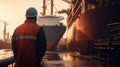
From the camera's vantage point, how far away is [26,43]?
5.74 metres

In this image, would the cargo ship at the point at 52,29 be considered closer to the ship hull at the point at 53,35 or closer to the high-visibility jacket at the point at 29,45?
the ship hull at the point at 53,35

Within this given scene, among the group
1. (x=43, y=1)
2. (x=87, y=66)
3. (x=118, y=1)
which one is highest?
(x=43, y=1)

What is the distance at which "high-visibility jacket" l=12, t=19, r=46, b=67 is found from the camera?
567cm

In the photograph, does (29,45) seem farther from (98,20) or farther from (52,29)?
(52,29)

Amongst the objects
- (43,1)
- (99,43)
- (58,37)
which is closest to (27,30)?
(99,43)

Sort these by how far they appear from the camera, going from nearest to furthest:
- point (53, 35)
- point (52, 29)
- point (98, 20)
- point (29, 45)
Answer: point (29, 45) < point (98, 20) < point (53, 35) < point (52, 29)

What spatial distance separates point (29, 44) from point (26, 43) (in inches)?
2.4

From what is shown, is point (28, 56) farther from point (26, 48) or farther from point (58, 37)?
point (58, 37)

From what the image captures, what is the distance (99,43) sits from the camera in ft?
76.6

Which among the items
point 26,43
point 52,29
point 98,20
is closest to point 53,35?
point 52,29

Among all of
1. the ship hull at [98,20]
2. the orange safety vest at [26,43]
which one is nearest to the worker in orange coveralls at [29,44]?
the orange safety vest at [26,43]

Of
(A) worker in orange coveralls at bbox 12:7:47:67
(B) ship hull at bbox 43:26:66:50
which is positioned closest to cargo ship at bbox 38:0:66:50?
(B) ship hull at bbox 43:26:66:50

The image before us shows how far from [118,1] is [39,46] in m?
26.5

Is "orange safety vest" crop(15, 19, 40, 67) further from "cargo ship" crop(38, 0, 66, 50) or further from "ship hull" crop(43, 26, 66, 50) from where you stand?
"ship hull" crop(43, 26, 66, 50)
